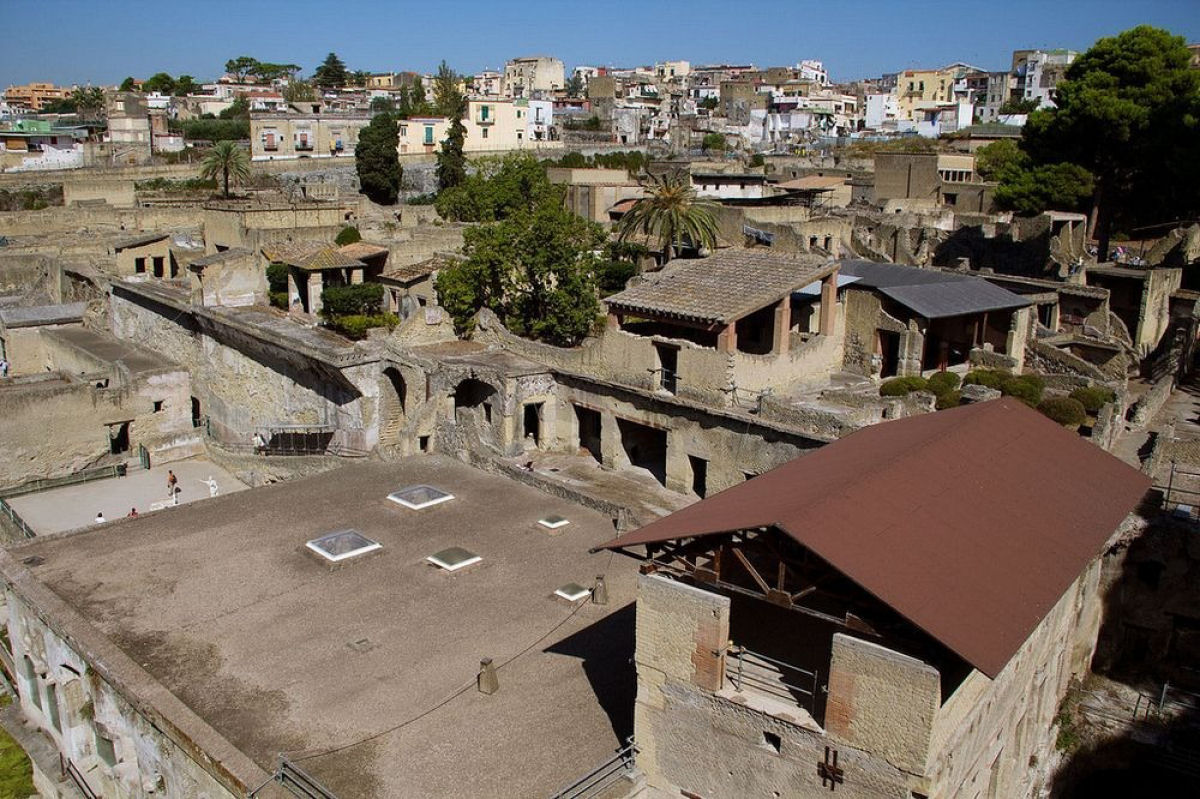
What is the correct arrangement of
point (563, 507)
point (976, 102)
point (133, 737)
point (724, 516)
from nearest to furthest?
point (724, 516)
point (133, 737)
point (563, 507)
point (976, 102)

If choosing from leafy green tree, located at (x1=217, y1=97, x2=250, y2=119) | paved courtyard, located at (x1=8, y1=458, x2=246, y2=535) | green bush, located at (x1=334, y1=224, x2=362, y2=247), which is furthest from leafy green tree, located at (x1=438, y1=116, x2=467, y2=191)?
leafy green tree, located at (x1=217, y1=97, x2=250, y2=119)

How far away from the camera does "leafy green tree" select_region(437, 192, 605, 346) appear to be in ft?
112

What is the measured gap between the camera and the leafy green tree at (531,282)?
3412 centimetres

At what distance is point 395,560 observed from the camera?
19672 mm

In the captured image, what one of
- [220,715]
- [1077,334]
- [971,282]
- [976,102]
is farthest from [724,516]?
[976,102]

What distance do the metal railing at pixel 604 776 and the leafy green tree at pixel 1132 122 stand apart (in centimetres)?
3644

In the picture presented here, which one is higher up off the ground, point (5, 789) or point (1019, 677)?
point (1019, 677)

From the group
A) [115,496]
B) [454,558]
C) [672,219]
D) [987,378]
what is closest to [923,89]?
[672,219]

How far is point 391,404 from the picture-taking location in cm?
3162

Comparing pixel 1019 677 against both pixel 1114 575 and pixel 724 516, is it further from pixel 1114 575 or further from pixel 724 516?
pixel 1114 575

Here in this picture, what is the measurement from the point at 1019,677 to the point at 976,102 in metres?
141

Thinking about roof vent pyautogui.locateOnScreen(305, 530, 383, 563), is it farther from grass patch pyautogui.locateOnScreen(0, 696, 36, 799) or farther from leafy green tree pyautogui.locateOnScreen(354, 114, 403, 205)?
leafy green tree pyautogui.locateOnScreen(354, 114, 403, 205)

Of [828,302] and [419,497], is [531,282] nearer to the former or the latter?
[828,302]

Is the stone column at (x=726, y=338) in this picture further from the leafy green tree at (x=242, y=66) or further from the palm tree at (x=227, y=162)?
the leafy green tree at (x=242, y=66)
